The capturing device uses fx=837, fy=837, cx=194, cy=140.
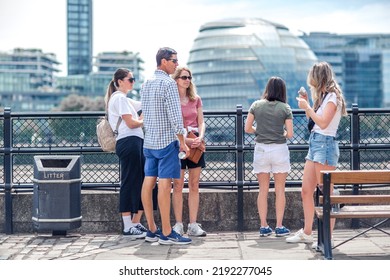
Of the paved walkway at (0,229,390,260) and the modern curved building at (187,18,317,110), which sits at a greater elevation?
the modern curved building at (187,18,317,110)

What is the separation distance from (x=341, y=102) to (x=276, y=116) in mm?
950

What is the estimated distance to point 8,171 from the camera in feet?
34.1

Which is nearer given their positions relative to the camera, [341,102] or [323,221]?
[323,221]

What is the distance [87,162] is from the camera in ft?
34.4

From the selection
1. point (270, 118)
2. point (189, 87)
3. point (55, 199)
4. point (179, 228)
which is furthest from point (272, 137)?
point (55, 199)

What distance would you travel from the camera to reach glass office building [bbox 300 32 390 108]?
6565 inches

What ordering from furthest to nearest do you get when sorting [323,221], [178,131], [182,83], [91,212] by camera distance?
[91,212], [182,83], [178,131], [323,221]

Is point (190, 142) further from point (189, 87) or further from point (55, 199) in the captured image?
point (55, 199)

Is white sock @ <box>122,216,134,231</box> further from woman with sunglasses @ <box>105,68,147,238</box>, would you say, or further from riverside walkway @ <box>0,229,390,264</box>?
riverside walkway @ <box>0,229,390,264</box>

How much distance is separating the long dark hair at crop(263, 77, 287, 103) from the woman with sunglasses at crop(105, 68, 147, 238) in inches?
57.7

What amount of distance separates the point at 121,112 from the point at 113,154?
1307 millimetres

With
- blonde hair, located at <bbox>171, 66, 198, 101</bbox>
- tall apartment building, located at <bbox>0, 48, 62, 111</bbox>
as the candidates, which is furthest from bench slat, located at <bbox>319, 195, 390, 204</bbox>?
tall apartment building, located at <bbox>0, 48, 62, 111</bbox>

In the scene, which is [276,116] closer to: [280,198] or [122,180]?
[280,198]

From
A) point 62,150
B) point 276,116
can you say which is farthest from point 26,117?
point 276,116
